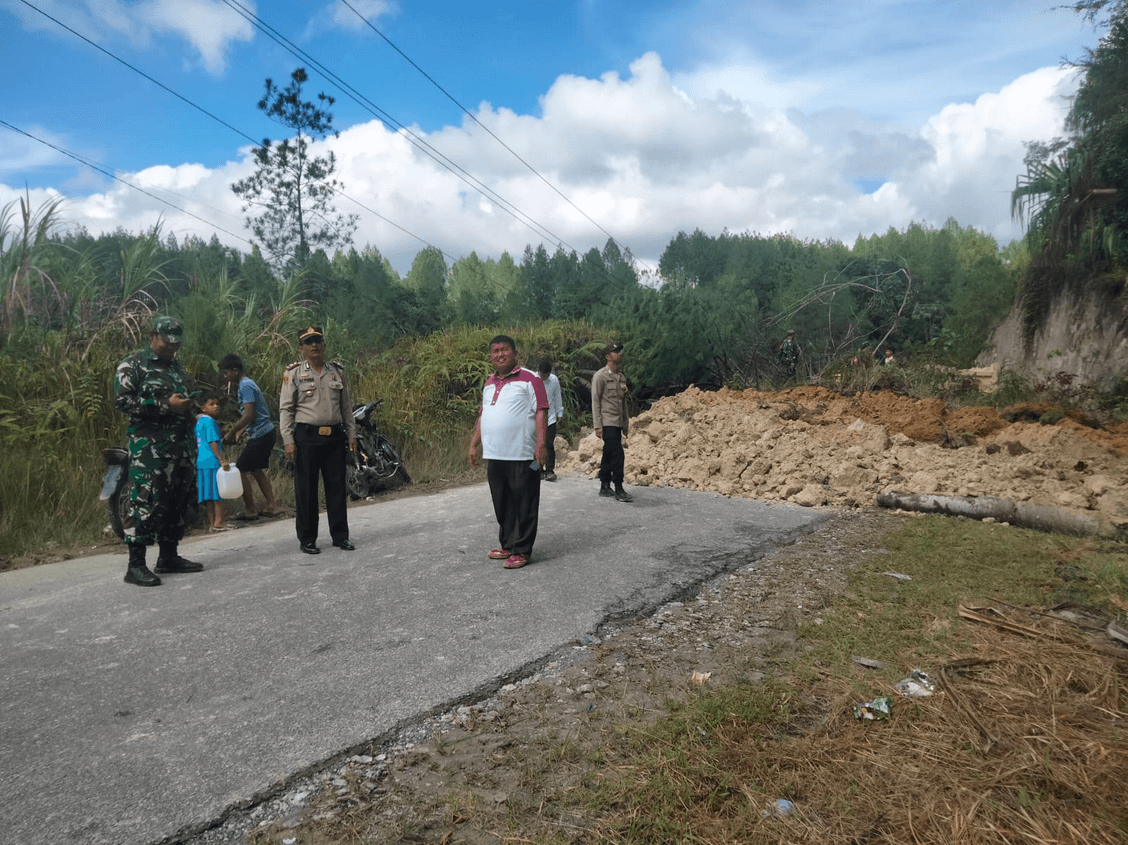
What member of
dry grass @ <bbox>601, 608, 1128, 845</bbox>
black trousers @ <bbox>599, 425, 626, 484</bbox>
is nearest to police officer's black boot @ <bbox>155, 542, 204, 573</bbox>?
dry grass @ <bbox>601, 608, 1128, 845</bbox>

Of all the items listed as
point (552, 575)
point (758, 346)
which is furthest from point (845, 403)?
point (552, 575)

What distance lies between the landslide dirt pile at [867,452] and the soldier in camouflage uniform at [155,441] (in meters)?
6.53

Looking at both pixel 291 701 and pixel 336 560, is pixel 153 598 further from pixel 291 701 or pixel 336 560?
pixel 291 701

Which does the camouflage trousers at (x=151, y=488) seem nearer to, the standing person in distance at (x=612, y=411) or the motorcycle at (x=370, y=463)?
the motorcycle at (x=370, y=463)

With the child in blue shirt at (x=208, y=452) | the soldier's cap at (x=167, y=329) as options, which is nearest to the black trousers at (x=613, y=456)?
the child in blue shirt at (x=208, y=452)

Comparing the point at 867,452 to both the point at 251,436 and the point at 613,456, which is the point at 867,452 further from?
the point at 251,436

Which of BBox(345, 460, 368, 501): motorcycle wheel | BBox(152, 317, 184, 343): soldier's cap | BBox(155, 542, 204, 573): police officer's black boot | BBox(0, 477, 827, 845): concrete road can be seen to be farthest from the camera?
BBox(345, 460, 368, 501): motorcycle wheel

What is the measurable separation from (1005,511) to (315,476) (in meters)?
7.05

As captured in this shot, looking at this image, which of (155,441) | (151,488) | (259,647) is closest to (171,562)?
(151,488)

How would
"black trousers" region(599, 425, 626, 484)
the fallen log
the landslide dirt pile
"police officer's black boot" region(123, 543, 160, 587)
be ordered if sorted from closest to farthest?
"police officer's black boot" region(123, 543, 160, 587), the fallen log, "black trousers" region(599, 425, 626, 484), the landslide dirt pile

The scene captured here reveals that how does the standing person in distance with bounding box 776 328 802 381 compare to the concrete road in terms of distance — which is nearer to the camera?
the concrete road

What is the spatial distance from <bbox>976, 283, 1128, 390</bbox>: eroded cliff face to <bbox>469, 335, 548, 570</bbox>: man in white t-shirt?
46.3 ft

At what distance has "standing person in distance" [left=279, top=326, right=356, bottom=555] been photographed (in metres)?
6.30

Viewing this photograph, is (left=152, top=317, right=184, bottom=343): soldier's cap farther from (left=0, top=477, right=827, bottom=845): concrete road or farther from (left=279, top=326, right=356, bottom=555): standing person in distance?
(left=0, top=477, right=827, bottom=845): concrete road
